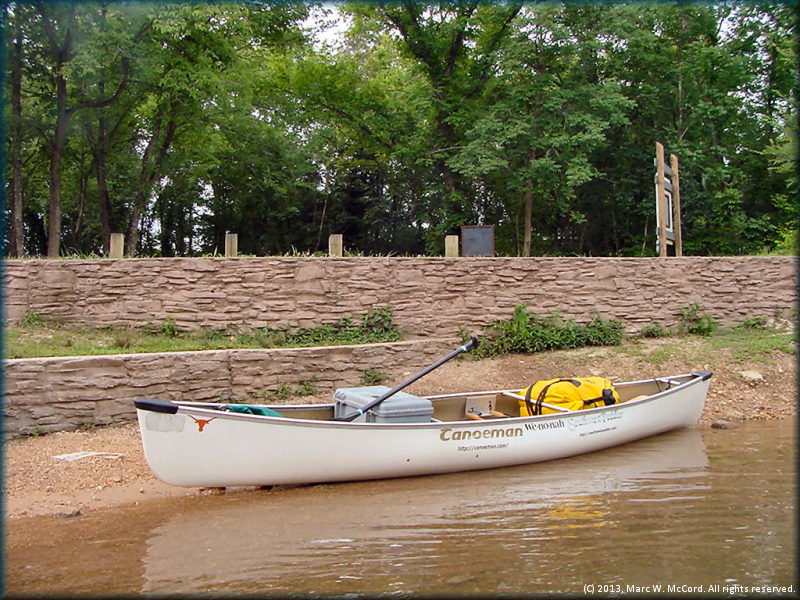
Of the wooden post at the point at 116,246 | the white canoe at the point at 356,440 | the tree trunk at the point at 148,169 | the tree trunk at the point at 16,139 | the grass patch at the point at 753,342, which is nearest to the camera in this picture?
the white canoe at the point at 356,440

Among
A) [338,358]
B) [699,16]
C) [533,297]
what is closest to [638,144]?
[699,16]

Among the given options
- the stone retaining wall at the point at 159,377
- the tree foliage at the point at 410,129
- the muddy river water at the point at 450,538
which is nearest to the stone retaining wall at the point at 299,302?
the stone retaining wall at the point at 159,377

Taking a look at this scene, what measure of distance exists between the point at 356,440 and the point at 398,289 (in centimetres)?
487

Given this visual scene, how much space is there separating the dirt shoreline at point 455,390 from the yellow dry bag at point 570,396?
2.08m

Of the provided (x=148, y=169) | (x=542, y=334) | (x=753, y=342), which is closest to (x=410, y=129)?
(x=148, y=169)

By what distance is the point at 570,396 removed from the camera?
26.3ft

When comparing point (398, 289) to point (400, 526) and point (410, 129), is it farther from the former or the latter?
point (410, 129)

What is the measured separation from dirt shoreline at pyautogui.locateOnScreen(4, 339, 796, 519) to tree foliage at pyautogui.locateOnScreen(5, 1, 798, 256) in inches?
240

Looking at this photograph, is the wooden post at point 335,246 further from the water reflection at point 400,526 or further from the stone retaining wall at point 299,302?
the water reflection at point 400,526

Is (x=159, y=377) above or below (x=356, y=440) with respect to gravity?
above

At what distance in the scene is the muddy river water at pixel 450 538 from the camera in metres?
4.52

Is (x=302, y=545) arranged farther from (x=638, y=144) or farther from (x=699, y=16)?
(x=699, y=16)

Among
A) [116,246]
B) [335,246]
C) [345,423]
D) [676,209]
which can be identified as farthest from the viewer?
[676,209]

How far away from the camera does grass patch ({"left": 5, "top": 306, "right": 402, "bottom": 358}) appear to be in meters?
8.90
